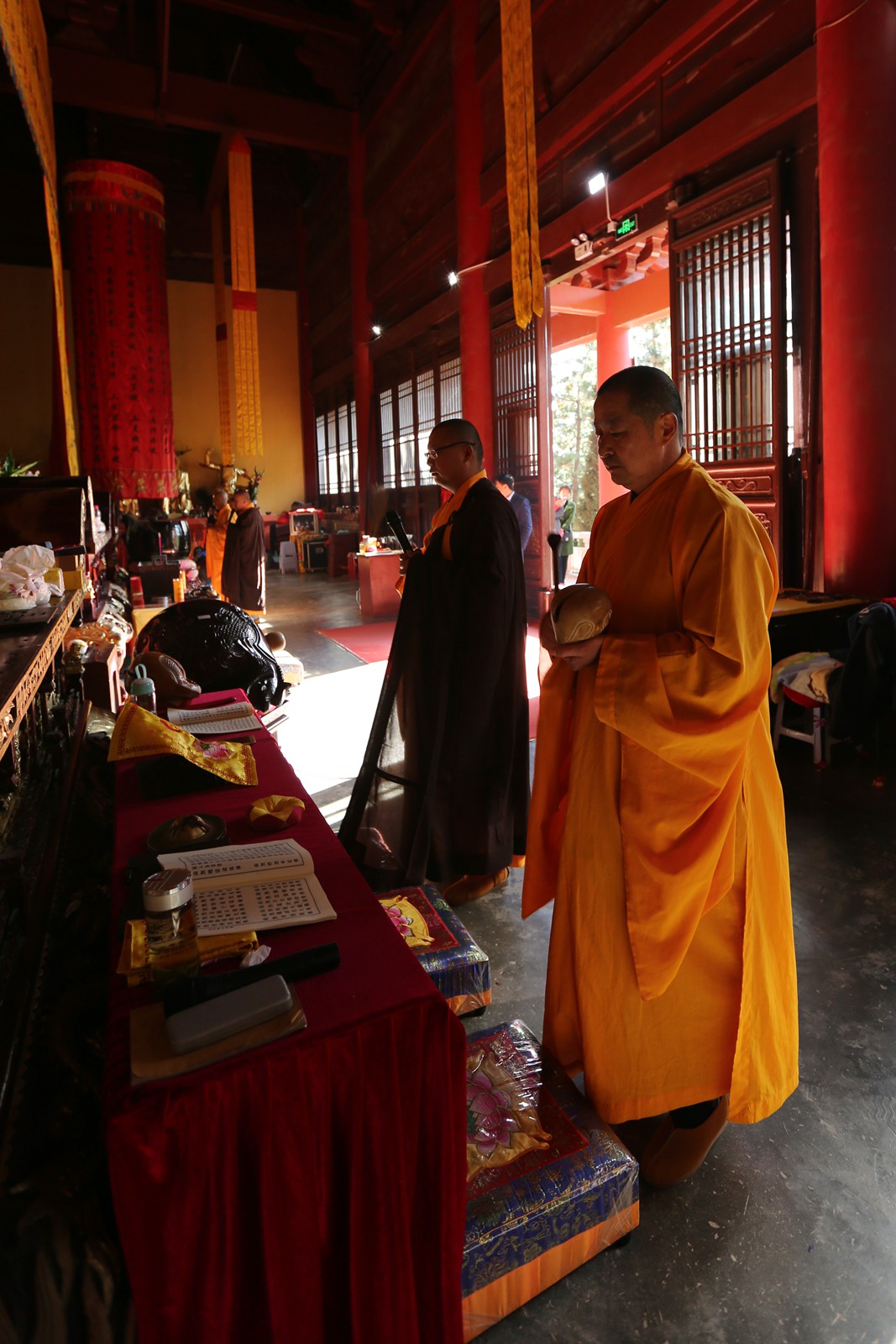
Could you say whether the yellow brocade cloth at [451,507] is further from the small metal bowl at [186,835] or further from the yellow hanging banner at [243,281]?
the yellow hanging banner at [243,281]

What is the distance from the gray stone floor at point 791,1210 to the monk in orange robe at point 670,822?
128 mm

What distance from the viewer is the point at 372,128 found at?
428 inches

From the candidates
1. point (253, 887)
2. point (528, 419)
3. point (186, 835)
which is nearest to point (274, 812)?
point (186, 835)

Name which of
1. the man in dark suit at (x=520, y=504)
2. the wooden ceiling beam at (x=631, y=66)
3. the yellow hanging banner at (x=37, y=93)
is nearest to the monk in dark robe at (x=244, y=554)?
the yellow hanging banner at (x=37, y=93)

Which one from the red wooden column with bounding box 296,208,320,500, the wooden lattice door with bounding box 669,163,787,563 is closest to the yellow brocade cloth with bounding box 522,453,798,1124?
the wooden lattice door with bounding box 669,163,787,563

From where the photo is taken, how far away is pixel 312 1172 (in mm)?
1056

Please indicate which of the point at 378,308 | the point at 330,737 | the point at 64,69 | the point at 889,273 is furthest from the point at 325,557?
the point at 889,273

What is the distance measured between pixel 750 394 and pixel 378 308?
8.05 metres

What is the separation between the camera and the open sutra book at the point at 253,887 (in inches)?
50.9

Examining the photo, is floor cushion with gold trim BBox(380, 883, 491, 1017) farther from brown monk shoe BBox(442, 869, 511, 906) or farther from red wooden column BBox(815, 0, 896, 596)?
red wooden column BBox(815, 0, 896, 596)

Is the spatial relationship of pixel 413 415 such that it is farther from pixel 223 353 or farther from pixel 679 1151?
pixel 679 1151

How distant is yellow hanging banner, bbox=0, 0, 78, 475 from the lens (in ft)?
10.9

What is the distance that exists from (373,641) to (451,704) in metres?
5.49

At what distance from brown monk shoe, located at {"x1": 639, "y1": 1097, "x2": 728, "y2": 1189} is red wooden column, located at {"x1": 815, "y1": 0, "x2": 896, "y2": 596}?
11.1ft
